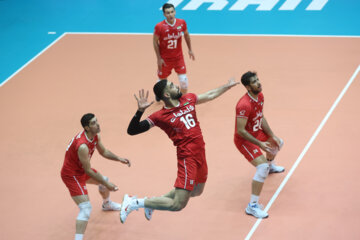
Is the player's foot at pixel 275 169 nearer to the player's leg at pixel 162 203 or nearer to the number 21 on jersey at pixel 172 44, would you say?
the player's leg at pixel 162 203

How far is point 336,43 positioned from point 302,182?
6666 mm

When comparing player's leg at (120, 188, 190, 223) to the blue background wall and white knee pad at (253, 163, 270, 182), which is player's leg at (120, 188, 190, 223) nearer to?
white knee pad at (253, 163, 270, 182)

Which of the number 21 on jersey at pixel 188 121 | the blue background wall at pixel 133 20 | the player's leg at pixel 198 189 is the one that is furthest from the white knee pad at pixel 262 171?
the blue background wall at pixel 133 20

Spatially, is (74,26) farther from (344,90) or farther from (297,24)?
(344,90)

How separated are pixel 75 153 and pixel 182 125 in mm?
1585

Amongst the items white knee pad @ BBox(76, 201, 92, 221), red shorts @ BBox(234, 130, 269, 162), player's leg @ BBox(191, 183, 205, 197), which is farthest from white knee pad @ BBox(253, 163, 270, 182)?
white knee pad @ BBox(76, 201, 92, 221)

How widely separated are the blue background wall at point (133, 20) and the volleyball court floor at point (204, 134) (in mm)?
744

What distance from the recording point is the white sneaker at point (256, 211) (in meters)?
8.43

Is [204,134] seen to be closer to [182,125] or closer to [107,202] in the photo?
[107,202]

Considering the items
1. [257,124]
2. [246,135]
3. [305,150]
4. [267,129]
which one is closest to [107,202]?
[246,135]

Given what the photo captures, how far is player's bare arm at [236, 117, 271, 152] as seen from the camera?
817cm

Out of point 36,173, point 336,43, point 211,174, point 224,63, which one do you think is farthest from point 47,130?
point 336,43

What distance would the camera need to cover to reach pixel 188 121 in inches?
300

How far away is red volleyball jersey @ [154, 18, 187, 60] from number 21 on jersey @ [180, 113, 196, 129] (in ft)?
14.6
